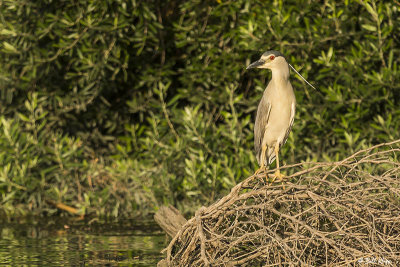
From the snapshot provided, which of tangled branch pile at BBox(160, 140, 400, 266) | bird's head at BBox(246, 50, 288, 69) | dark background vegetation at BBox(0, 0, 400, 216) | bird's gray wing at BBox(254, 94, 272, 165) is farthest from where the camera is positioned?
dark background vegetation at BBox(0, 0, 400, 216)

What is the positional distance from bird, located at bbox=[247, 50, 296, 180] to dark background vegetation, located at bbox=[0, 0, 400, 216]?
7.28 ft

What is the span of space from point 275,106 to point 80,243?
2928 mm

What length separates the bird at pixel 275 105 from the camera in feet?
24.3

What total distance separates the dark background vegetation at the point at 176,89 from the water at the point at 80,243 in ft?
2.40

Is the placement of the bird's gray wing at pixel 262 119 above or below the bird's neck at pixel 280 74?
below

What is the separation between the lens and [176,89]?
12.4 m

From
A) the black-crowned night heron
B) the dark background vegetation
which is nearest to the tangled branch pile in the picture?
the black-crowned night heron

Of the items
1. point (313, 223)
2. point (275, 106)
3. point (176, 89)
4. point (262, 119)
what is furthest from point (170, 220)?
point (176, 89)

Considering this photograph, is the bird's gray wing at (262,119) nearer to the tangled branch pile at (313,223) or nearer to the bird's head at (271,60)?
the bird's head at (271,60)

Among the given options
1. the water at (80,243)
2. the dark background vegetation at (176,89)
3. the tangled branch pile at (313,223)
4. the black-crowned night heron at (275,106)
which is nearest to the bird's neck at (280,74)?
the black-crowned night heron at (275,106)

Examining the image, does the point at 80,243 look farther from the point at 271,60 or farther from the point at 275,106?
the point at 271,60

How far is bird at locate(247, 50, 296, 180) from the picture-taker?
7.40 meters

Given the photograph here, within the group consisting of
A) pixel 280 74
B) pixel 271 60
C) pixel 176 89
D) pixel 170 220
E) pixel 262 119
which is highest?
pixel 271 60

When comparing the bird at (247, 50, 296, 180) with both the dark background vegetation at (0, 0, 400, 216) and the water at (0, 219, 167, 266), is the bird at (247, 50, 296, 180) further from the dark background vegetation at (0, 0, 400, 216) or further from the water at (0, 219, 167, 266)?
the dark background vegetation at (0, 0, 400, 216)
